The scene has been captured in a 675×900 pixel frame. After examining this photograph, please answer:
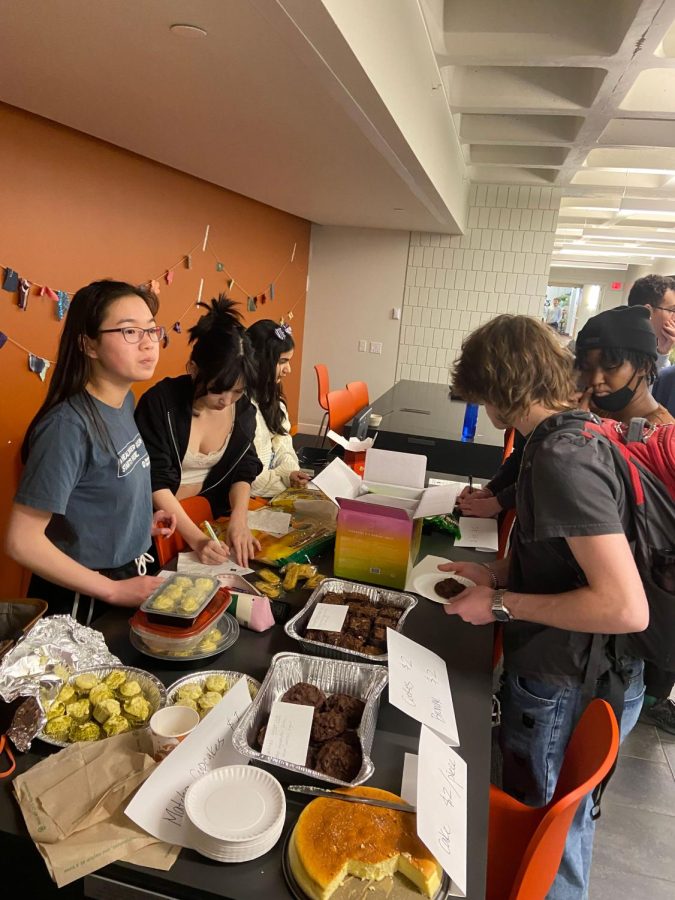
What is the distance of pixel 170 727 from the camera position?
96 cm

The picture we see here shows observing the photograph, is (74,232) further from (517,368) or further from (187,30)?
(517,368)

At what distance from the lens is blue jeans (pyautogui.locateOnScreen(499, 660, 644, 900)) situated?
1.29 meters

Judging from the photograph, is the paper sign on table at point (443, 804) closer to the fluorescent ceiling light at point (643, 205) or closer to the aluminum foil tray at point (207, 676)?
the aluminum foil tray at point (207, 676)

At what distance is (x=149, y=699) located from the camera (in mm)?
1035

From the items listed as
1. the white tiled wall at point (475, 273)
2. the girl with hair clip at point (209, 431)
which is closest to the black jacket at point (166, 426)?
the girl with hair clip at point (209, 431)

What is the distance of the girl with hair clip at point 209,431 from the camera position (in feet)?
5.88

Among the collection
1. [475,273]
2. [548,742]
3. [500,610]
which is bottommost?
[548,742]

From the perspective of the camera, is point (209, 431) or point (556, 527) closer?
point (556, 527)

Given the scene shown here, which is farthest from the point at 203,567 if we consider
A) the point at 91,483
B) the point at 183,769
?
the point at 183,769

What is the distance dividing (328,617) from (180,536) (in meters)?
0.62

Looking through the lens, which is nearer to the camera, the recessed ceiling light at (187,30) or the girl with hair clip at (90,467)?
the girl with hair clip at (90,467)

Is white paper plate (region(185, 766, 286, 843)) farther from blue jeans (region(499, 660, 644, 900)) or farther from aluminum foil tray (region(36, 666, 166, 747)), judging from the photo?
blue jeans (region(499, 660, 644, 900))

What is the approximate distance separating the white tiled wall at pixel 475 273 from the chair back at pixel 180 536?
4.52 meters

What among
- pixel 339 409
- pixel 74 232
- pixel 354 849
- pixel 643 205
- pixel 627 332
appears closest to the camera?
pixel 354 849
